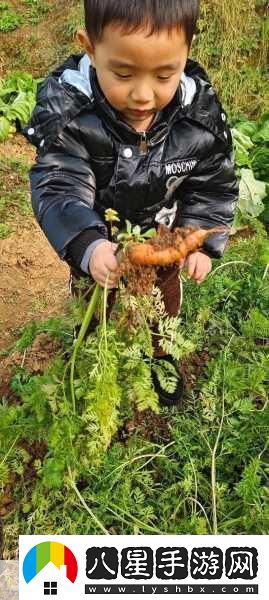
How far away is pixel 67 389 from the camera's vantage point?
2.37 metres

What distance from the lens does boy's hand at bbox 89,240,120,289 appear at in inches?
74.0

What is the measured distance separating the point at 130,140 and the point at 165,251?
0.63 meters

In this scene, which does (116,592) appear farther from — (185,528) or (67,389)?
(67,389)

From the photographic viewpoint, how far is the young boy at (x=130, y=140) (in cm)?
193

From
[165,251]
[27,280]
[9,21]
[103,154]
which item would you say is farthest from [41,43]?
[165,251]

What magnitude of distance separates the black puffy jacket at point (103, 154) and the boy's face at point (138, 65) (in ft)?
0.48

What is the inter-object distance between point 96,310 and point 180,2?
37.6 inches

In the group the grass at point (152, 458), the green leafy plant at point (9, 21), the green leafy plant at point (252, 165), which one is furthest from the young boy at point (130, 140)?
the green leafy plant at point (9, 21)

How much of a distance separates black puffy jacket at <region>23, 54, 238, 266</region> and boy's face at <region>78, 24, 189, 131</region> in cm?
15

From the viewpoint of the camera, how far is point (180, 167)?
2402 millimetres

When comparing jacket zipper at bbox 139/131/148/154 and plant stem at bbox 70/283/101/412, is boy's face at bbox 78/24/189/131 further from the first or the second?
plant stem at bbox 70/283/101/412

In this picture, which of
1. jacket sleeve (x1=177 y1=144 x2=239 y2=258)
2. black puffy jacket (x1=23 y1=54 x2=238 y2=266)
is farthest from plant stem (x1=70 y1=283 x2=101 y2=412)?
jacket sleeve (x1=177 y1=144 x2=239 y2=258)

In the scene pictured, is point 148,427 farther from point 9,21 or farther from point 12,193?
point 9,21

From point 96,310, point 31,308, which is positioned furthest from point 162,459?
point 31,308
